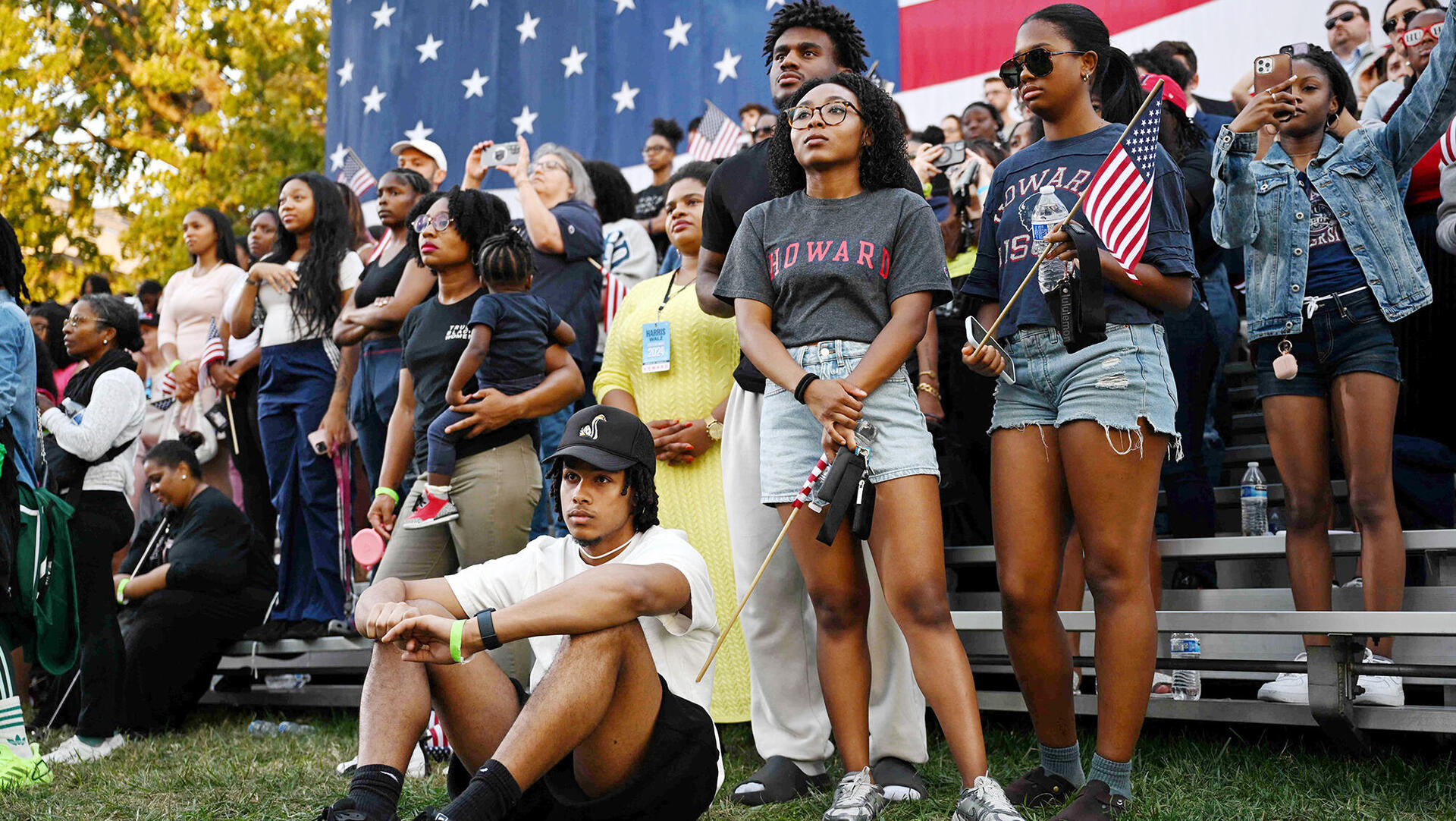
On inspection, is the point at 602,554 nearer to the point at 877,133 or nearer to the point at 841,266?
the point at 841,266

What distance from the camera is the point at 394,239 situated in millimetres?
6648

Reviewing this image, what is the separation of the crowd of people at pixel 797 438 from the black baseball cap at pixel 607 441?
0.4 inches

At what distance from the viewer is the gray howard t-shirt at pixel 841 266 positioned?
12.8ft

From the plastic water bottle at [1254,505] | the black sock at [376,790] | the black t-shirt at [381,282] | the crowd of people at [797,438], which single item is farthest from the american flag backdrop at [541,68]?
the black sock at [376,790]

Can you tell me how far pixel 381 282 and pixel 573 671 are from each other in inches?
135

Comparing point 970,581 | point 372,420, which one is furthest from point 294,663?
point 970,581

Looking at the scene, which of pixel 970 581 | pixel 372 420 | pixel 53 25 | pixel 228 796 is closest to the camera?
pixel 228 796

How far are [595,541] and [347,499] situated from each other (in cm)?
335

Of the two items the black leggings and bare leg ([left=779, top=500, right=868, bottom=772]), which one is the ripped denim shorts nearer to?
bare leg ([left=779, top=500, right=868, bottom=772])

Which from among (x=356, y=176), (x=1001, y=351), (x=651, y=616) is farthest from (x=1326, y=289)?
(x=356, y=176)

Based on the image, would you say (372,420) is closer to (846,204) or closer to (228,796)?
(228,796)

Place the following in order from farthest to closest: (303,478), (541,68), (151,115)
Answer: (151,115) < (541,68) < (303,478)

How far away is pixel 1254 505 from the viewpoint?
556 centimetres

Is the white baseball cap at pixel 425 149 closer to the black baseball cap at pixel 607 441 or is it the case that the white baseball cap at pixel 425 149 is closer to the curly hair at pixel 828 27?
the curly hair at pixel 828 27
